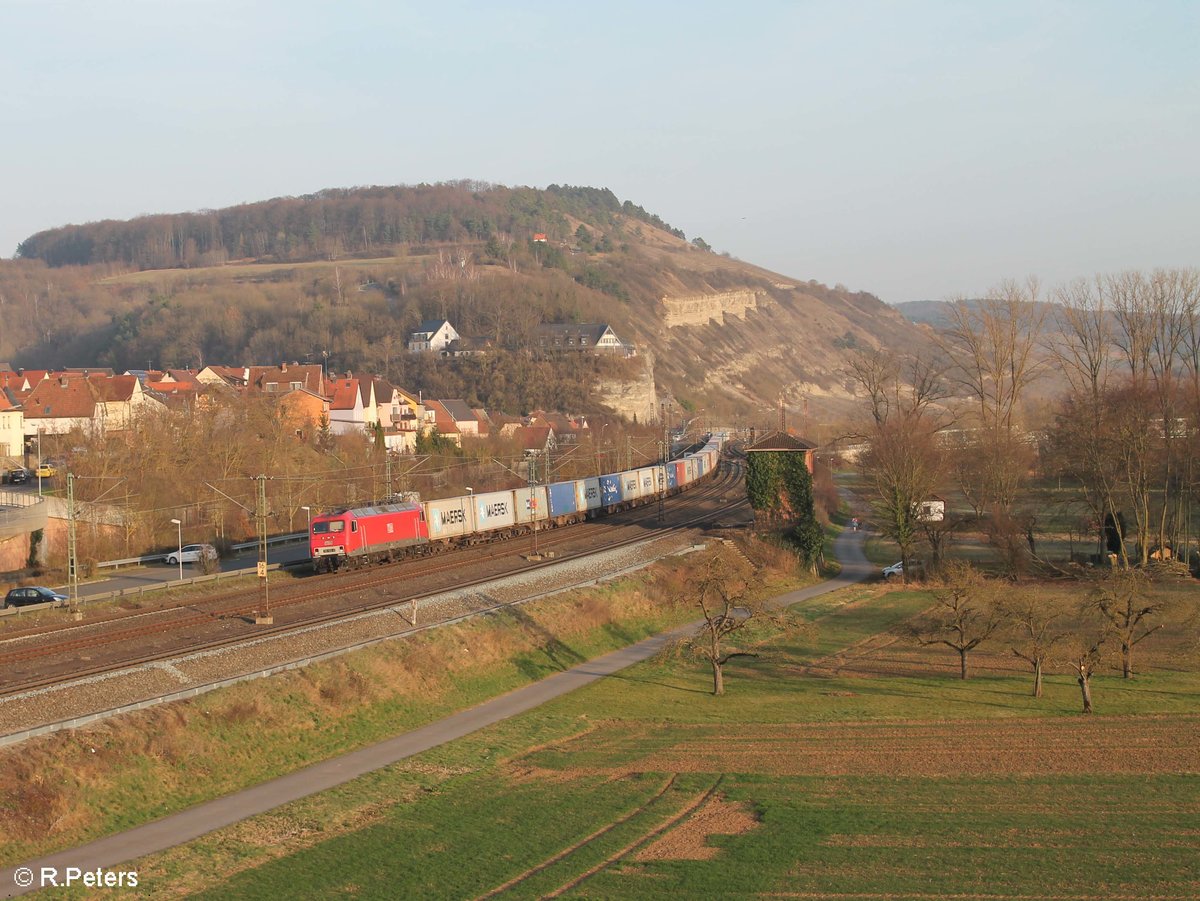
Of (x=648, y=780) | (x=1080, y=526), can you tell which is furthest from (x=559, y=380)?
(x=648, y=780)

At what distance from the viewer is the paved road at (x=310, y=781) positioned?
63.3 feet

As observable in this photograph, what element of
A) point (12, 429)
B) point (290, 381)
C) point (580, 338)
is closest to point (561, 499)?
point (290, 381)

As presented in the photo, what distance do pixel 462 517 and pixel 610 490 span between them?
16.9m

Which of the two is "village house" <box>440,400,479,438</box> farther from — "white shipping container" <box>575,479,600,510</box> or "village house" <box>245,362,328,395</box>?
"white shipping container" <box>575,479,600,510</box>

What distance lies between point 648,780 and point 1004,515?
31.9 m

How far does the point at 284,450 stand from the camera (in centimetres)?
6212

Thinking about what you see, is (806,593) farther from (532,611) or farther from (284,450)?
(284,450)

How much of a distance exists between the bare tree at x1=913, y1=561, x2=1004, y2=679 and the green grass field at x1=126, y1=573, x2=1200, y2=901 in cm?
195

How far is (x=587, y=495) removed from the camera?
64125mm

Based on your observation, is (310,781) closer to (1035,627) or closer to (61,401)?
(1035,627)

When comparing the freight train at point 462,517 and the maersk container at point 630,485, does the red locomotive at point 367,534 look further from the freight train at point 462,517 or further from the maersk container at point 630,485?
the maersk container at point 630,485

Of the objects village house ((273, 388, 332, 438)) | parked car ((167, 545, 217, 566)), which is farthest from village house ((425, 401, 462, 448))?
parked car ((167, 545, 217, 566))

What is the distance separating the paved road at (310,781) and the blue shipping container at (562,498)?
2200 cm

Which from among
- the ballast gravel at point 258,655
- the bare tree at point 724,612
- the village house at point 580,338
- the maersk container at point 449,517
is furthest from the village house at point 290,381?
the bare tree at point 724,612
